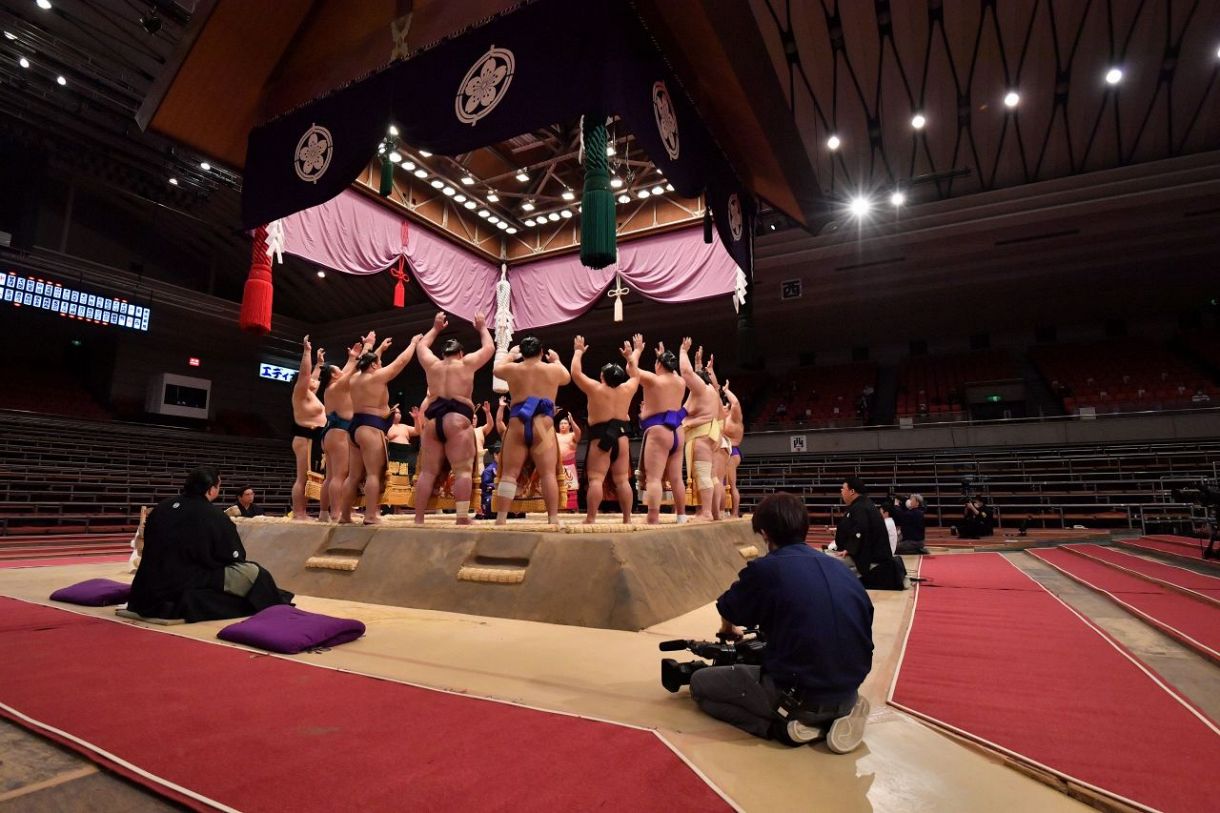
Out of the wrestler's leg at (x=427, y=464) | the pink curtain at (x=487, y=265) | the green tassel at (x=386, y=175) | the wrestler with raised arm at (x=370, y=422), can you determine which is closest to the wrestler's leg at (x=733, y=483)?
the pink curtain at (x=487, y=265)

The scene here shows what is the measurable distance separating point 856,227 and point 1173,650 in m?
9.55

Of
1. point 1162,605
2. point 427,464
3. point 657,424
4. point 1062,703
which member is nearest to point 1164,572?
point 1162,605

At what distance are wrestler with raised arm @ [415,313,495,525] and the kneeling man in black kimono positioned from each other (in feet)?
3.95

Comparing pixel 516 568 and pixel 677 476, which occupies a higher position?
pixel 677 476

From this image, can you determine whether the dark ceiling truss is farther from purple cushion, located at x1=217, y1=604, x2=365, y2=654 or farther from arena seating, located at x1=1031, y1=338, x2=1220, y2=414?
purple cushion, located at x1=217, y1=604, x2=365, y2=654

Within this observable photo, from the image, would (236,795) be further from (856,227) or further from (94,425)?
(94,425)

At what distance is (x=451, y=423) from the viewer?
4012mm

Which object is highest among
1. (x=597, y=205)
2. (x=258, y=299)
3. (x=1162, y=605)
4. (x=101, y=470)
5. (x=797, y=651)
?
(x=597, y=205)

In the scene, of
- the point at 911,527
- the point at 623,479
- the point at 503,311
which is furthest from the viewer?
the point at 503,311

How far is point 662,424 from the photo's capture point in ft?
15.1

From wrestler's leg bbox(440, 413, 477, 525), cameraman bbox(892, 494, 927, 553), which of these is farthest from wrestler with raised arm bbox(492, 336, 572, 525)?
cameraman bbox(892, 494, 927, 553)

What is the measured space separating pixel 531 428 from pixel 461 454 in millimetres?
587

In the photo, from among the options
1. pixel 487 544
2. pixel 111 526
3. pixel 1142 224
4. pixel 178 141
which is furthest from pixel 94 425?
pixel 1142 224

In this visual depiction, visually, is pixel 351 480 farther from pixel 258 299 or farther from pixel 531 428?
pixel 531 428
